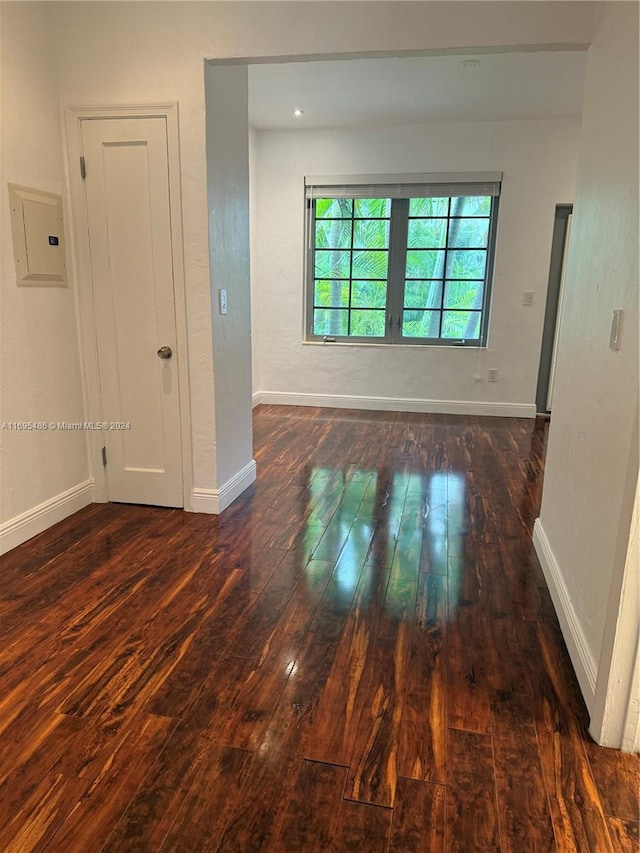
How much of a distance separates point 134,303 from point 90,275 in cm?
29

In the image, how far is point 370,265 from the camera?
19.0 feet

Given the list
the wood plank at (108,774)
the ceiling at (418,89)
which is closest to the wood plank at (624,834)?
the wood plank at (108,774)

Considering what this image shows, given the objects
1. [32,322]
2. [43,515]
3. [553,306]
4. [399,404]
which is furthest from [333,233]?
[43,515]

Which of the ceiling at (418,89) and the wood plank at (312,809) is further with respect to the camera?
the ceiling at (418,89)

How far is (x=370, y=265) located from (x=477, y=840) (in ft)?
17.1

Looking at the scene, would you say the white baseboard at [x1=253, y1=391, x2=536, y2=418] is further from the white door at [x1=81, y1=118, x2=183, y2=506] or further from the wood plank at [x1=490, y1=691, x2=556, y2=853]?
the wood plank at [x1=490, y1=691, x2=556, y2=853]

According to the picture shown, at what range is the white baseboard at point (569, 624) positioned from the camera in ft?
5.66

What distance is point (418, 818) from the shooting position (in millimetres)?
1352

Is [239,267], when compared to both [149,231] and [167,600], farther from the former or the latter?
[167,600]

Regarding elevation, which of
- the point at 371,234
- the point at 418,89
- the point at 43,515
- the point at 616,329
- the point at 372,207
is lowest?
the point at 43,515

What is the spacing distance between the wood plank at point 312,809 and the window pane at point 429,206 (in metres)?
5.21

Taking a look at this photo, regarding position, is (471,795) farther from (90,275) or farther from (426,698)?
(90,275)

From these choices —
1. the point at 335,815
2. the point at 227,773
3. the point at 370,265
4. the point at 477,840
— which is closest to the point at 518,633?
the point at 477,840

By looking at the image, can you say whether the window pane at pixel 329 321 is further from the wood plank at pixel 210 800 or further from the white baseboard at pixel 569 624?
the wood plank at pixel 210 800
